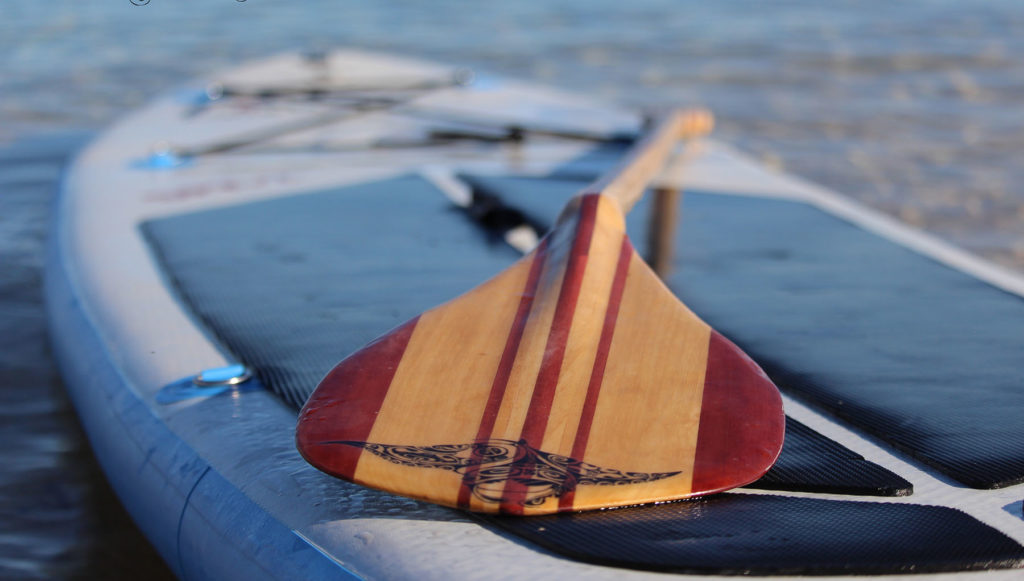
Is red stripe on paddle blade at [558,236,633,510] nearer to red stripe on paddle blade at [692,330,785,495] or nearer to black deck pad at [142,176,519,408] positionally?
red stripe on paddle blade at [692,330,785,495]

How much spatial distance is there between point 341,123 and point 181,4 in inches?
226

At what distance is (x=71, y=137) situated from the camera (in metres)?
5.09

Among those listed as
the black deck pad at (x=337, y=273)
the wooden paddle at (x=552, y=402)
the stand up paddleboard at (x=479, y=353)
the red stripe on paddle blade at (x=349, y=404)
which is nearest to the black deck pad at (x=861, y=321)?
the stand up paddleboard at (x=479, y=353)

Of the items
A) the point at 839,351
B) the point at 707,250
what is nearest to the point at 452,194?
the point at 707,250

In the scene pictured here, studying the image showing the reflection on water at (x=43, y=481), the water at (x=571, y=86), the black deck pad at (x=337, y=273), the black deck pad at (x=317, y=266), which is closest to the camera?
the black deck pad at (x=337, y=273)

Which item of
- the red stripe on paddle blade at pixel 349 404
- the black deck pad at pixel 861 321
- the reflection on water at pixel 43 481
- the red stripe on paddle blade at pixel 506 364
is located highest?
the black deck pad at pixel 861 321

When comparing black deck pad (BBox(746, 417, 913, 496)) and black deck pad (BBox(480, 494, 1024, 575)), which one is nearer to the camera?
black deck pad (BBox(480, 494, 1024, 575))

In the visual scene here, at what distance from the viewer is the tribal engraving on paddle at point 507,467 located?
1.18 meters

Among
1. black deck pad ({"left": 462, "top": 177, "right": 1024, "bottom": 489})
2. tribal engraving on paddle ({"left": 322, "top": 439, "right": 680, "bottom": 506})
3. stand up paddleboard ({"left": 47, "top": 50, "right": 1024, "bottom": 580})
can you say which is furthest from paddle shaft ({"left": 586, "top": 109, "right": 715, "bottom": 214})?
tribal engraving on paddle ({"left": 322, "top": 439, "right": 680, "bottom": 506})

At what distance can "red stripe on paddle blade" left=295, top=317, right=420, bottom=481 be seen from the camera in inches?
47.9

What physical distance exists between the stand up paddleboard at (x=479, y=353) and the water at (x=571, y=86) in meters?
0.28

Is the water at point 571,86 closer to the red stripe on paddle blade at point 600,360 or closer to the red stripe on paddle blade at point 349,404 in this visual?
the red stripe on paddle blade at point 349,404

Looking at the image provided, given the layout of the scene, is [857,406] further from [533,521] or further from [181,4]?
[181,4]

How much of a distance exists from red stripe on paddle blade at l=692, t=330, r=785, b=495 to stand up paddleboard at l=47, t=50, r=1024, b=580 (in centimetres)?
1
